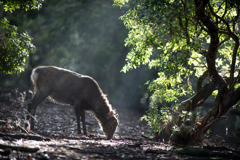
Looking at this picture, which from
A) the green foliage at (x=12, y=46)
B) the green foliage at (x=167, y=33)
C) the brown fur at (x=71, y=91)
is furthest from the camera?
the brown fur at (x=71, y=91)

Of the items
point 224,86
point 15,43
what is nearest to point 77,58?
point 15,43

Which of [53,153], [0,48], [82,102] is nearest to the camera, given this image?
[53,153]

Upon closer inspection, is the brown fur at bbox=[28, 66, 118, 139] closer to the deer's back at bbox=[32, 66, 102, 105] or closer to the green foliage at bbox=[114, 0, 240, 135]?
the deer's back at bbox=[32, 66, 102, 105]

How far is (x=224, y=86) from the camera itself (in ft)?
17.9

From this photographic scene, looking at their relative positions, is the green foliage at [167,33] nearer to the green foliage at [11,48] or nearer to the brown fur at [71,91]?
the green foliage at [11,48]

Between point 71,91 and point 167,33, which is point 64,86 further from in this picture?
point 167,33

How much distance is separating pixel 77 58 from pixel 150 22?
36.9 feet

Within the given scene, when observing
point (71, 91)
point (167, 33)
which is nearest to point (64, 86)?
point (71, 91)

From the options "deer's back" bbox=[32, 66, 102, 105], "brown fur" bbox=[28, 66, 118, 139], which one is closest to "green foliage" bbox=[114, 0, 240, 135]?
"brown fur" bbox=[28, 66, 118, 139]

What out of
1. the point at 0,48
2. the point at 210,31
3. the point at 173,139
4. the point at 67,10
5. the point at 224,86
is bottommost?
the point at 173,139

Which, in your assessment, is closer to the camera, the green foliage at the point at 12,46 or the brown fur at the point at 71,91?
the green foliage at the point at 12,46

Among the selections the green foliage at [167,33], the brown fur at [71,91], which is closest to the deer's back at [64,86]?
the brown fur at [71,91]

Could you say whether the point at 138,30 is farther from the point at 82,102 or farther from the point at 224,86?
the point at 82,102

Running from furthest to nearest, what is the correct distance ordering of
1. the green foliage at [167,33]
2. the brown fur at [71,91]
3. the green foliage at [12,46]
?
1. the brown fur at [71,91]
2. the green foliage at [12,46]
3. the green foliage at [167,33]
